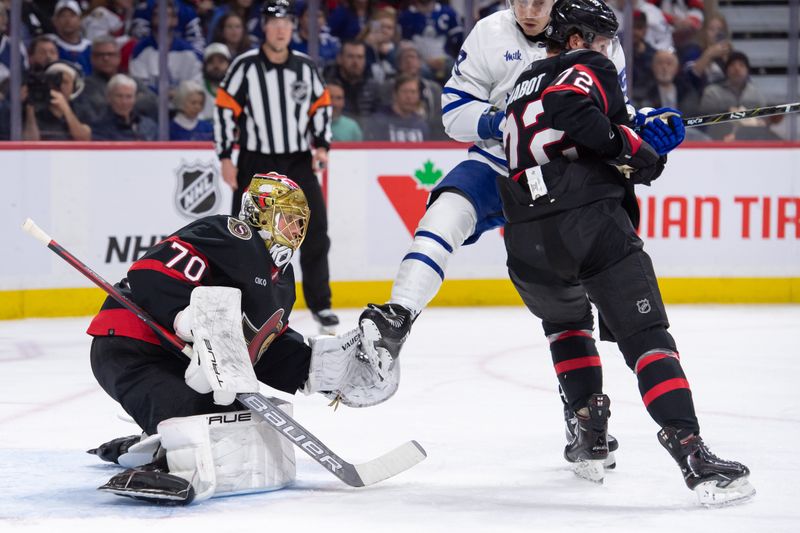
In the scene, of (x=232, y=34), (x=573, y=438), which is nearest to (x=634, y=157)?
Result: (x=573, y=438)

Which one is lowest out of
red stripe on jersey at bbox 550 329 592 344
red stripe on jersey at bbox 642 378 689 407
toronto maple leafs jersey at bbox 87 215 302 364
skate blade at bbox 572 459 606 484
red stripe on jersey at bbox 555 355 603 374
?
skate blade at bbox 572 459 606 484

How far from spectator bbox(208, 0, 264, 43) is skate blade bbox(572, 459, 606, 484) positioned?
402cm

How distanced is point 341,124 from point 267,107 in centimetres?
90

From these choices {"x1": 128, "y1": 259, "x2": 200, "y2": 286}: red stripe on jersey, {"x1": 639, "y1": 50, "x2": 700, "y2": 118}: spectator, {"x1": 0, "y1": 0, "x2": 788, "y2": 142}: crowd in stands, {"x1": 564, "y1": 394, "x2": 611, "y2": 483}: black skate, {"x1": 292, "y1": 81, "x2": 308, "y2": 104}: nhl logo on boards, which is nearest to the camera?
{"x1": 128, "y1": 259, "x2": 200, "y2": 286}: red stripe on jersey

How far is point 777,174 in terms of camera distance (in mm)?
6477

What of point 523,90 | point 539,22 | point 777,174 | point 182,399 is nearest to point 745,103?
point 777,174

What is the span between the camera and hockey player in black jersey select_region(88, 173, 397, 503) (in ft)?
8.81

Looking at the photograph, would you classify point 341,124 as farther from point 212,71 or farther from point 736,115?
point 736,115

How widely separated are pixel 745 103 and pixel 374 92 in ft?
6.12

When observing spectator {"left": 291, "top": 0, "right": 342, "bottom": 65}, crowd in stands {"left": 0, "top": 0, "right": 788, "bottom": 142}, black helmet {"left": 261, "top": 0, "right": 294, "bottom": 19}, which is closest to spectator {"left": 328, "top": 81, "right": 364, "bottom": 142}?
crowd in stands {"left": 0, "top": 0, "right": 788, "bottom": 142}

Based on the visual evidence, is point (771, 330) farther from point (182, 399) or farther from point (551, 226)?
point (182, 399)

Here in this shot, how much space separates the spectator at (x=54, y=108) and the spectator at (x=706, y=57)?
2.96 metres

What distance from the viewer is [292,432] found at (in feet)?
9.21

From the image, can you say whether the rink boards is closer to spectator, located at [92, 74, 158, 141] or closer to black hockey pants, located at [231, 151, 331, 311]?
spectator, located at [92, 74, 158, 141]
